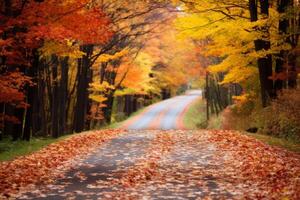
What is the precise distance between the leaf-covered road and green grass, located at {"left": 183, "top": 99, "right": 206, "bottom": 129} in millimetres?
26253

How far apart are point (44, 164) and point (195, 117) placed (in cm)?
3928

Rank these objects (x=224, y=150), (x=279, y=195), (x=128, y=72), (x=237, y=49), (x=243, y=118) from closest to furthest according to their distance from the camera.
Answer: (x=279, y=195)
(x=224, y=150)
(x=237, y=49)
(x=243, y=118)
(x=128, y=72)

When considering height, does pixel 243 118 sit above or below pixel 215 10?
below

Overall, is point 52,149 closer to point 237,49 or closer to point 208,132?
point 208,132

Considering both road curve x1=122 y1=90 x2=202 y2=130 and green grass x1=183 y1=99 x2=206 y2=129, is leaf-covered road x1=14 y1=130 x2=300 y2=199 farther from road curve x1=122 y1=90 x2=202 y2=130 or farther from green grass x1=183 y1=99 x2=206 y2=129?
green grass x1=183 y1=99 x2=206 y2=129

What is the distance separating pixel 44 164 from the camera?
46.6 feet

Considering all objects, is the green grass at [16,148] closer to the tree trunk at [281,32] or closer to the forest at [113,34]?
the forest at [113,34]

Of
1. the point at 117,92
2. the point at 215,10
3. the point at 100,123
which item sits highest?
the point at 215,10

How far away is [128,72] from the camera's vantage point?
138 feet

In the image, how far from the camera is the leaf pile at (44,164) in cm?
1165

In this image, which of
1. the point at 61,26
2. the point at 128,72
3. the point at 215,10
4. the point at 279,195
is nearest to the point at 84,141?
the point at 61,26

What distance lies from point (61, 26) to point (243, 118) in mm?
13453

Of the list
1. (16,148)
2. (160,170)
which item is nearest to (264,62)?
(160,170)

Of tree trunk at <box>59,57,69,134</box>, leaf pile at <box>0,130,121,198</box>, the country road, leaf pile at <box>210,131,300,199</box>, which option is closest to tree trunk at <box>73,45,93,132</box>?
tree trunk at <box>59,57,69,134</box>
